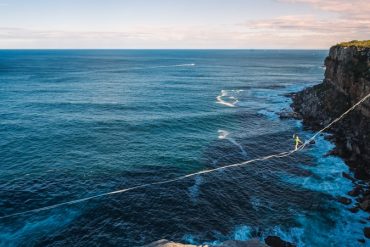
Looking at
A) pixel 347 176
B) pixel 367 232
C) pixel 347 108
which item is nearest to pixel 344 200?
pixel 367 232

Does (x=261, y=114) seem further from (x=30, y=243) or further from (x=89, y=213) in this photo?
(x=30, y=243)

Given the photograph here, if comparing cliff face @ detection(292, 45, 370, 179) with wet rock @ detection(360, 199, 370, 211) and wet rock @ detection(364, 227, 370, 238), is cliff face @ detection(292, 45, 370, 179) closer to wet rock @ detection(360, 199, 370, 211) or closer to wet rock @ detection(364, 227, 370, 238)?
wet rock @ detection(360, 199, 370, 211)

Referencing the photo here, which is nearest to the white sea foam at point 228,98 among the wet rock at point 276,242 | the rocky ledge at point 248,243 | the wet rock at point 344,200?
the wet rock at point 344,200

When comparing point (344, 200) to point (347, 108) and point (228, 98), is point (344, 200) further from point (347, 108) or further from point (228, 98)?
point (228, 98)

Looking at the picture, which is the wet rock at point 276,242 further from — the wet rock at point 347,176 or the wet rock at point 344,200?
the wet rock at point 347,176

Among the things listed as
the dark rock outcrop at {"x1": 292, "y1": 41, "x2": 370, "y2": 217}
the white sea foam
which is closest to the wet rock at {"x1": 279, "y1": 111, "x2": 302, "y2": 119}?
the dark rock outcrop at {"x1": 292, "y1": 41, "x2": 370, "y2": 217}

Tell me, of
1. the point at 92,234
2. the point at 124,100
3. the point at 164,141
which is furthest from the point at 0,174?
the point at 124,100
